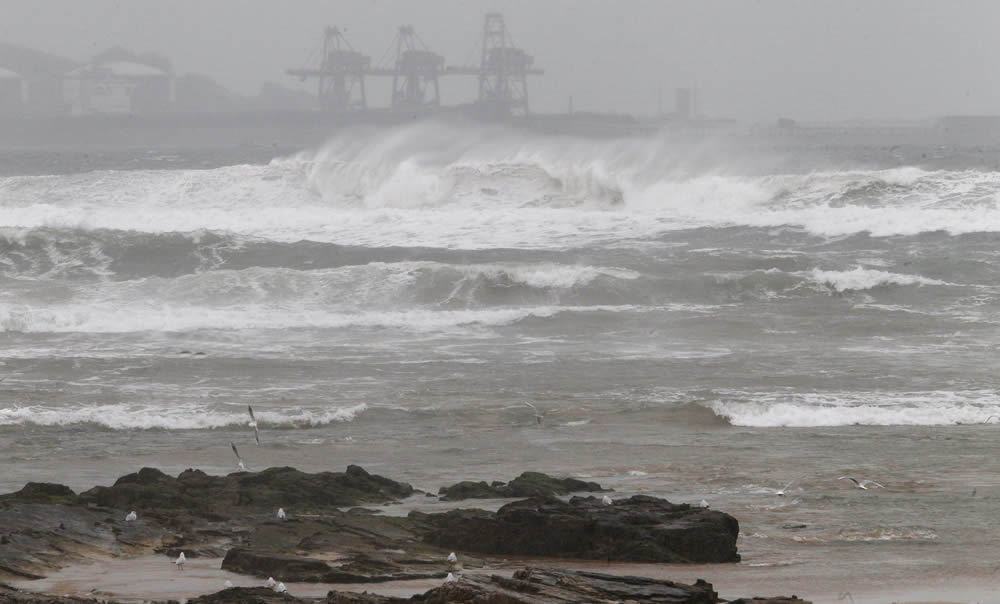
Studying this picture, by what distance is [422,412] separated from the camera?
50.0ft

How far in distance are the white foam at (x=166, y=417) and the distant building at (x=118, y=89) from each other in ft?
502

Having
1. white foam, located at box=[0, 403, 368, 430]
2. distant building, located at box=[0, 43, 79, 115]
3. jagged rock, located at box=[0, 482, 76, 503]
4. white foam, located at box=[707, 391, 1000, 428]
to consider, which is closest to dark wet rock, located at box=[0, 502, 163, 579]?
jagged rock, located at box=[0, 482, 76, 503]

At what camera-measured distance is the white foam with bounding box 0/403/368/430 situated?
47.8ft

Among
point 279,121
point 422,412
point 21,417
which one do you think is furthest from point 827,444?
point 279,121

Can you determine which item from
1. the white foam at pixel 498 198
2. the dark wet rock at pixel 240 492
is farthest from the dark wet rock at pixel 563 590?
the white foam at pixel 498 198

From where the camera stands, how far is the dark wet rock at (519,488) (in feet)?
34.0

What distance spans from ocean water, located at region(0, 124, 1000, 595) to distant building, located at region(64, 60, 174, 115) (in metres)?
126

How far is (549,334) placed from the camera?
21.7m

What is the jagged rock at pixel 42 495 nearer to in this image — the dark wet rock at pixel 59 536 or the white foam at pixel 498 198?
the dark wet rock at pixel 59 536

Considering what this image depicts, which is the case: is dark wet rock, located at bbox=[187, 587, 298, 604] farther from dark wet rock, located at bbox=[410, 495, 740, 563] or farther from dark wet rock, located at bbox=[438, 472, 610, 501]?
dark wet rock, located at bbox=[438, 472, 610, 501]

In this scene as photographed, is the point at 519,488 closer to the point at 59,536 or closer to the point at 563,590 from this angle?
the point at 59,536

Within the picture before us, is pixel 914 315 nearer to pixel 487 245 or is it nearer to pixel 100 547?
pixel 487 245

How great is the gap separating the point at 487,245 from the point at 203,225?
9449 mm

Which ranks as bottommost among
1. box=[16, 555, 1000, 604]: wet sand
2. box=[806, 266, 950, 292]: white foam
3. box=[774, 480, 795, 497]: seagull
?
box=[806, 266, 950, 292]: white foam
